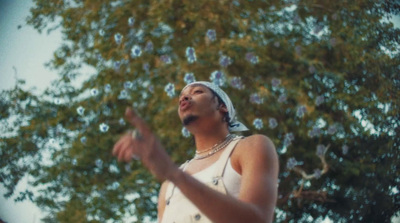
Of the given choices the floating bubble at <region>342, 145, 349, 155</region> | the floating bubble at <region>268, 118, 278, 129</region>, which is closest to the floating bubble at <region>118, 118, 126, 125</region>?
the floating bubble at <region>268, 118, 278, 129</region>

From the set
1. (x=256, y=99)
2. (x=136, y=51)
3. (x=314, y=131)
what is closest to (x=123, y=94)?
(x=136, y=51)

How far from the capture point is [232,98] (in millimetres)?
4586

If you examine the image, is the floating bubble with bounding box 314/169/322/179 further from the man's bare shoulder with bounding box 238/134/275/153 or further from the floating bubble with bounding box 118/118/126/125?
the man's bare shoulder with bounding box 238/134/275/153

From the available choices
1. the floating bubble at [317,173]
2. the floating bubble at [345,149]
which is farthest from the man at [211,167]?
the floating bubble at [345,149]

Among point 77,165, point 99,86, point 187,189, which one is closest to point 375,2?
point 99,86

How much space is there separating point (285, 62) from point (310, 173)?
1.03 meters

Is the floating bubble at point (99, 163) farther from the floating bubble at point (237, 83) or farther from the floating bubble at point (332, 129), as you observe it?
the floating bubble at point (332, 129)

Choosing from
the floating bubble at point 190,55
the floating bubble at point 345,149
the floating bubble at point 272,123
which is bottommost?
the floating bubble at point 345,149

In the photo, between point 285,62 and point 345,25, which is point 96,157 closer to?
point 285,62

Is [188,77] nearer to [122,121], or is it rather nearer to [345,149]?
[122,121]

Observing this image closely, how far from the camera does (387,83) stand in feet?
17.7

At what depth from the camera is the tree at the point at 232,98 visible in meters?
4.68

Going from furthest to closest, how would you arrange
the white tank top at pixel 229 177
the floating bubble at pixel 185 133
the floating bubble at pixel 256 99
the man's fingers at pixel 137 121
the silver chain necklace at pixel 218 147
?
the floating bubble at pixel 256 99 → the floating bubble at pixel 185 133 → the silver chain necklace at pixel 218 147 → the white tank top at pixel 229 177 → the man's fingers at pixel 137 121

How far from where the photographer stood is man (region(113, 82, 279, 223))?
3.41 feet
